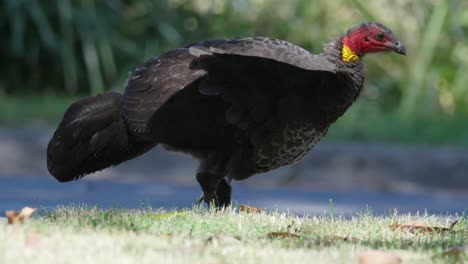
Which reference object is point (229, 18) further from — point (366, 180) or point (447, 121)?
point (366, 180)

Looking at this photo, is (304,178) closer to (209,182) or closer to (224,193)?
(224,193)

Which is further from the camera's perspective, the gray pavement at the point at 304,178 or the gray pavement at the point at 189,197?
the gray pavement at the point at 304,178

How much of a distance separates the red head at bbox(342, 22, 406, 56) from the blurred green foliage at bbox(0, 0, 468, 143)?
4436 millimetres

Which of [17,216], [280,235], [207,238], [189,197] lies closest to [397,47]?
[280,235]

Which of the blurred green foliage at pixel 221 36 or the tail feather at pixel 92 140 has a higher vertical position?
the blurred green foliage at pixel 221 36

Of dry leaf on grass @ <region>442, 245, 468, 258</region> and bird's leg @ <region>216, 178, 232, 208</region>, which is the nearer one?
dry leaf on grass @ <region>442, 245, 468, 258</region>

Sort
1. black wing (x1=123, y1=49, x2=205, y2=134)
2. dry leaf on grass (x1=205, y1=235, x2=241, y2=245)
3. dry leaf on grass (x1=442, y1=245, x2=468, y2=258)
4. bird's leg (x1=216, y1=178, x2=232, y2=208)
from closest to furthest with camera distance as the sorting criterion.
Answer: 1. dry leaf on grass (x1=442, y1=245, x2=468, y2=258)
2. dry leaf on grass (x1=205, y1=235, x2=241, y2=245)
3. black wing (x1=123, y1=49, x2=205, y2=134)
4. bird's leg (x1=216, y1=178, x2=232, y2=208)

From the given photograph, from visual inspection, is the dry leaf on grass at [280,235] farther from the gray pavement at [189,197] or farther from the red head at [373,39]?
the gray pavement at [189,197]

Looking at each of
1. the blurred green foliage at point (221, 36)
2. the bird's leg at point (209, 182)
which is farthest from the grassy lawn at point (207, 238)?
the blurred green foliage at point (221, 36)

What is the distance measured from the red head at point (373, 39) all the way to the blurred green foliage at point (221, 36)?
4436 mm

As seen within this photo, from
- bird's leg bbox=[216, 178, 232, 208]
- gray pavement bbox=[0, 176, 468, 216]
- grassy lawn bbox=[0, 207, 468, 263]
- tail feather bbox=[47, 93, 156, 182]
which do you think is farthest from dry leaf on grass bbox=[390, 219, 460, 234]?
gray pavement bbox=[0, 176, 468, 216]

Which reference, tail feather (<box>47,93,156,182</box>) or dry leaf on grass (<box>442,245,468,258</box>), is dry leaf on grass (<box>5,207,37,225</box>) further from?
dry leaf on grass (<box>442,245,468,258</box>)

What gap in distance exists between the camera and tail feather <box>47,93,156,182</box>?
196 inches

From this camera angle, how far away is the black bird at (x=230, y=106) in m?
4.55
